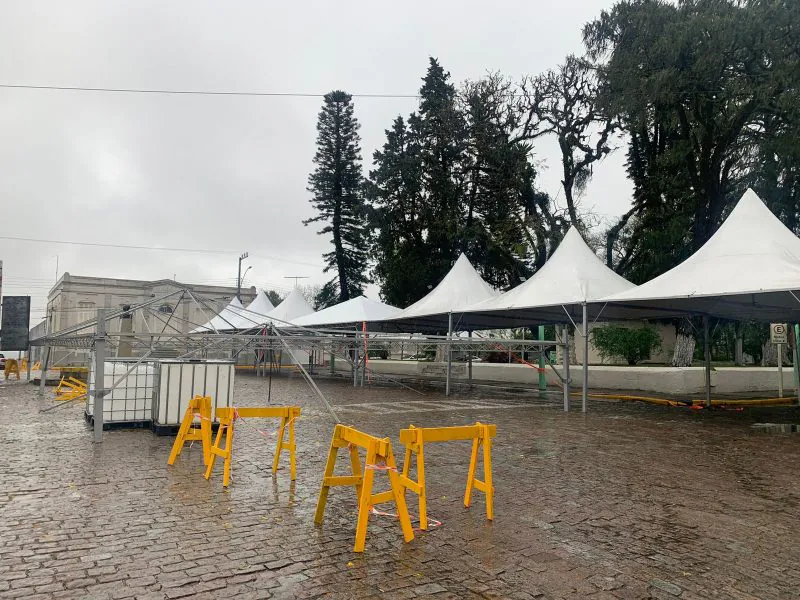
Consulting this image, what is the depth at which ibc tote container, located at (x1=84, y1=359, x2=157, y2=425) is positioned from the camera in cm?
1088

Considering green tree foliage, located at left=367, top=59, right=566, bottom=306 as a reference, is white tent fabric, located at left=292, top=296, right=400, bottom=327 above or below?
below

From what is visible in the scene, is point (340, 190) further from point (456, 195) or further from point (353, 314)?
point (353, 314)

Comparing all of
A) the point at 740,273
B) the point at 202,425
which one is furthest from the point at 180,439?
the point at 740,273

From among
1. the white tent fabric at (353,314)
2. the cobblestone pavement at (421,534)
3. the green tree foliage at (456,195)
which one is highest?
the green tree foliage at (456,195)

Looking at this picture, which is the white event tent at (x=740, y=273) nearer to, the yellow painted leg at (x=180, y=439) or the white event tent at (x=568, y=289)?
the white event tent at (x=568, y=289)

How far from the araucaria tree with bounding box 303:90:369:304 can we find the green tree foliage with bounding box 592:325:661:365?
22131 mm

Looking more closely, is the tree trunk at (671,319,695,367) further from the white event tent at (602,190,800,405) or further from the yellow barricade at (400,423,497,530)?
the yellow barricade at (400,423,497,530)

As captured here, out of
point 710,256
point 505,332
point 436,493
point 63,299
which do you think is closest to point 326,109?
point 505,332

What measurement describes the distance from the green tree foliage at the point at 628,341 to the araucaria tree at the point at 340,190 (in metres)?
22.1

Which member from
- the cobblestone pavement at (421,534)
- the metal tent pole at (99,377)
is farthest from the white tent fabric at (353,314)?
the metal tent pole at (99,377)

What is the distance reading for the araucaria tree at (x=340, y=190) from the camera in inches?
1817

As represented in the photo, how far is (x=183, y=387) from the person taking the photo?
10461 millimetres

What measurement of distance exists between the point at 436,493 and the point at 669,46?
2046 centimetres

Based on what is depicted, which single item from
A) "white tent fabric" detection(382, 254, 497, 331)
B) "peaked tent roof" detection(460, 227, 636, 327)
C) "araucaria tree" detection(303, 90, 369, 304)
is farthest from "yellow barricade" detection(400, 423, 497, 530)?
"araucaria tree" detection(303, 90, 369, 304)
